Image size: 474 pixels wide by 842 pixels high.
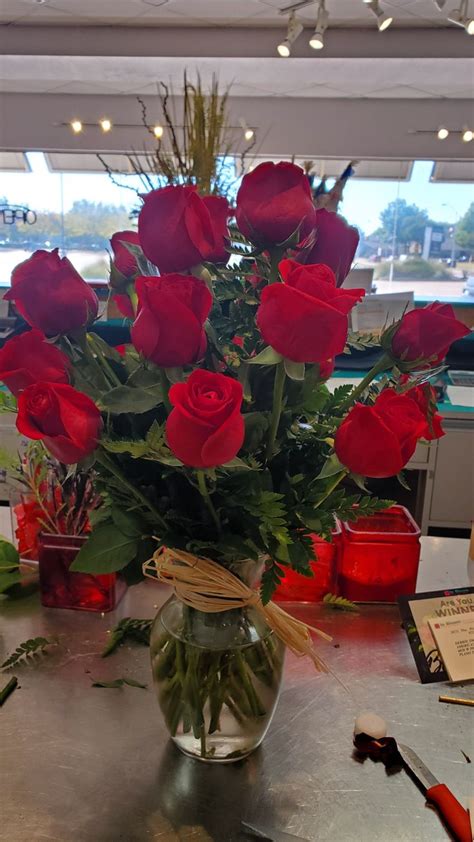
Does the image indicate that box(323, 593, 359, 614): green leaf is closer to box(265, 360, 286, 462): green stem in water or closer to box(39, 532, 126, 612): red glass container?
box(39, 532, 126, 612): red glass container

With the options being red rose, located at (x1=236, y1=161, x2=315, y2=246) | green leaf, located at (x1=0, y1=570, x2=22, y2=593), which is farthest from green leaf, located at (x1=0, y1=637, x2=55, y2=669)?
red rose, located at (x1=236, y1=161, x2=315, y2=246)

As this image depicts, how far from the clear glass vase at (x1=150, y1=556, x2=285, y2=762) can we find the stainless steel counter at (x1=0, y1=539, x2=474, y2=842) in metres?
0.05

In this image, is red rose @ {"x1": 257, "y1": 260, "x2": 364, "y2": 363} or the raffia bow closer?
red rose @ {"x1": 257, "y1": 260, "x2": 364, "y2": 363}

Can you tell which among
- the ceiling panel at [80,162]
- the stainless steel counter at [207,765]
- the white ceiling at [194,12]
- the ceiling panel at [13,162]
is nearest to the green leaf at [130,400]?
the stainless steel counter at [207,765]

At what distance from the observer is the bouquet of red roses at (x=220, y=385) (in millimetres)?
561

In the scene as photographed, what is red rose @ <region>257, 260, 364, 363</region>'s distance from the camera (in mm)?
540

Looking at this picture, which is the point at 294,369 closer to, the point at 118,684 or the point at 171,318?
the point at 171,318

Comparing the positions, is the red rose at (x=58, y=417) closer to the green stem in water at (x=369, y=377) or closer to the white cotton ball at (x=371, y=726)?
the green stem in water at (x=369, y=377)

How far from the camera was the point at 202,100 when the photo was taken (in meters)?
1.65

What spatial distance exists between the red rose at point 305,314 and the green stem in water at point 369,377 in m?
0.11

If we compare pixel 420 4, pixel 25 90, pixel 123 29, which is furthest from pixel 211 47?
pixel 25 90

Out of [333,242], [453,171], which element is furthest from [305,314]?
[453,171]

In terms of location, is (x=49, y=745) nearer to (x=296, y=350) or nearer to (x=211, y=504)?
(x=211, y=504)

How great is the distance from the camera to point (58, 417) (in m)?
0.59
